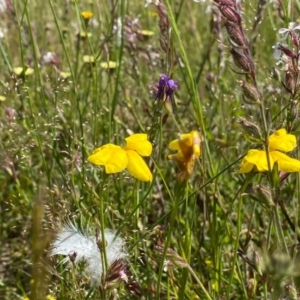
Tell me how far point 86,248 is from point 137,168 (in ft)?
0.90

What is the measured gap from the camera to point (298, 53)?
→ 1.08 meters

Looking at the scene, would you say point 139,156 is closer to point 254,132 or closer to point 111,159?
point 111,159

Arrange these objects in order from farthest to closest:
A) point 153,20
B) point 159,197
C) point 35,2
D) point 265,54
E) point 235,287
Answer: point 35,2 → point 153,20 → point 265,54 → point 159,197 → point 235,287

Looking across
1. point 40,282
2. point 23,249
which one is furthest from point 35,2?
point 40,282

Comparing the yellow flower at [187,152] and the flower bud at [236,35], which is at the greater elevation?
the flower bud at [236,35]

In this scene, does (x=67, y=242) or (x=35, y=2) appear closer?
(x=67, y=242)

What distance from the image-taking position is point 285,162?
0.96m

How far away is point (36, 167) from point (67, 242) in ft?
3.36

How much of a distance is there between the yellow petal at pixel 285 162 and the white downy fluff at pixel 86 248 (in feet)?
1.01

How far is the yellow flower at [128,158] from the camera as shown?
3.03ft

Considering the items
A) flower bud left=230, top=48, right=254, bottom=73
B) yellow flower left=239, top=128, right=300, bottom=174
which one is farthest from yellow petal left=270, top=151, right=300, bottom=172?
flower bud left=230, top=48, right=254, bottom=73

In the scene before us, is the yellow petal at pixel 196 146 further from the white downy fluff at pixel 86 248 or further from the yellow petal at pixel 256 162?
the white downy fluff at pixel 86 248

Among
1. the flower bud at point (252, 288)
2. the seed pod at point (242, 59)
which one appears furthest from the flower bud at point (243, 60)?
the flower bud at point (252, 288)

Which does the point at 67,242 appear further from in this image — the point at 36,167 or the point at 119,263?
the point at 36,167
